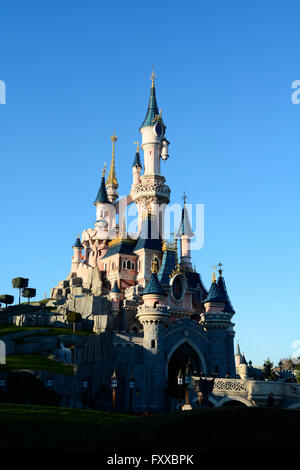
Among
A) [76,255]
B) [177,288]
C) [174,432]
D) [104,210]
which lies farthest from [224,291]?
[174,432]

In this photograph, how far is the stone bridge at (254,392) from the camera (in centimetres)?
4381

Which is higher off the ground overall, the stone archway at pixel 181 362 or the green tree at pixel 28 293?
the green tree at pixel 28 293

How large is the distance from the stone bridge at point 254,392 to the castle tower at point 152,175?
30814 millimetres

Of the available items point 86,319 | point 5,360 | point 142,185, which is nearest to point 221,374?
point 86,319

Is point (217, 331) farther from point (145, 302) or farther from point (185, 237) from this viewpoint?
point (185, 237)

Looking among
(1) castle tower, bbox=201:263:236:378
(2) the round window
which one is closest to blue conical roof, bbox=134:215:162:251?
(2) the round window

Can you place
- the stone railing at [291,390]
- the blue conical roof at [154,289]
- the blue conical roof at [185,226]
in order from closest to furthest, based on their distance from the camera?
the stone railing at [291,390] < the blue conical roof at [154,289] < the blue conical roof at [185,226]

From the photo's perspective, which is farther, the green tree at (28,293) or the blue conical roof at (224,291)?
the green tree at (28,293)

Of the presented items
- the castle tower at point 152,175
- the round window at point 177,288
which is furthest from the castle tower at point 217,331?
the castle tower at point 152,175

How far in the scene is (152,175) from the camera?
74688 mm

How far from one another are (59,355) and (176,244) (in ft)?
76.8

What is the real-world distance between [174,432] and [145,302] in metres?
34.9

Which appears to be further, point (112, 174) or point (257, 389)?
point (112, 174)

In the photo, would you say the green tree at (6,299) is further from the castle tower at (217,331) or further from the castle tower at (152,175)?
the castle tower at (217,331)
